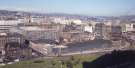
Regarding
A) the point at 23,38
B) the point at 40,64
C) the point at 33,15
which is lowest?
the point at 40,64

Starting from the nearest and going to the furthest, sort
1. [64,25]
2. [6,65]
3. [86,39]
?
[6,65] < [86,39] < [64,25]

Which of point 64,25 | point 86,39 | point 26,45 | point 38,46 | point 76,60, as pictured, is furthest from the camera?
point 64,25

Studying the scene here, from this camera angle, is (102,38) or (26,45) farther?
(102,38)

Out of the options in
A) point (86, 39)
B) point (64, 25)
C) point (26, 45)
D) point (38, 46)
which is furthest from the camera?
point (64, 25)

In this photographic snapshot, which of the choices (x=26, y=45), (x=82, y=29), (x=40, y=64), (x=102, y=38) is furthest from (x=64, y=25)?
(x=40, y=64)

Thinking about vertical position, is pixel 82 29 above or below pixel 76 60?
above

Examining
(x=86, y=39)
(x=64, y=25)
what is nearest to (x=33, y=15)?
(x=64, y=25)

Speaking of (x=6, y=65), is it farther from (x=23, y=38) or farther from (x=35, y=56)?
(x=23, y=38)

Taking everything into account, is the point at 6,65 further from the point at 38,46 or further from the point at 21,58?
the point at 38,46

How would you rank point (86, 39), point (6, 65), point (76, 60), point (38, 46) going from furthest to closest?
1. point (86, 39)
2. point (38, 46)
3. point (76, 60)
4. point (6, 65)
